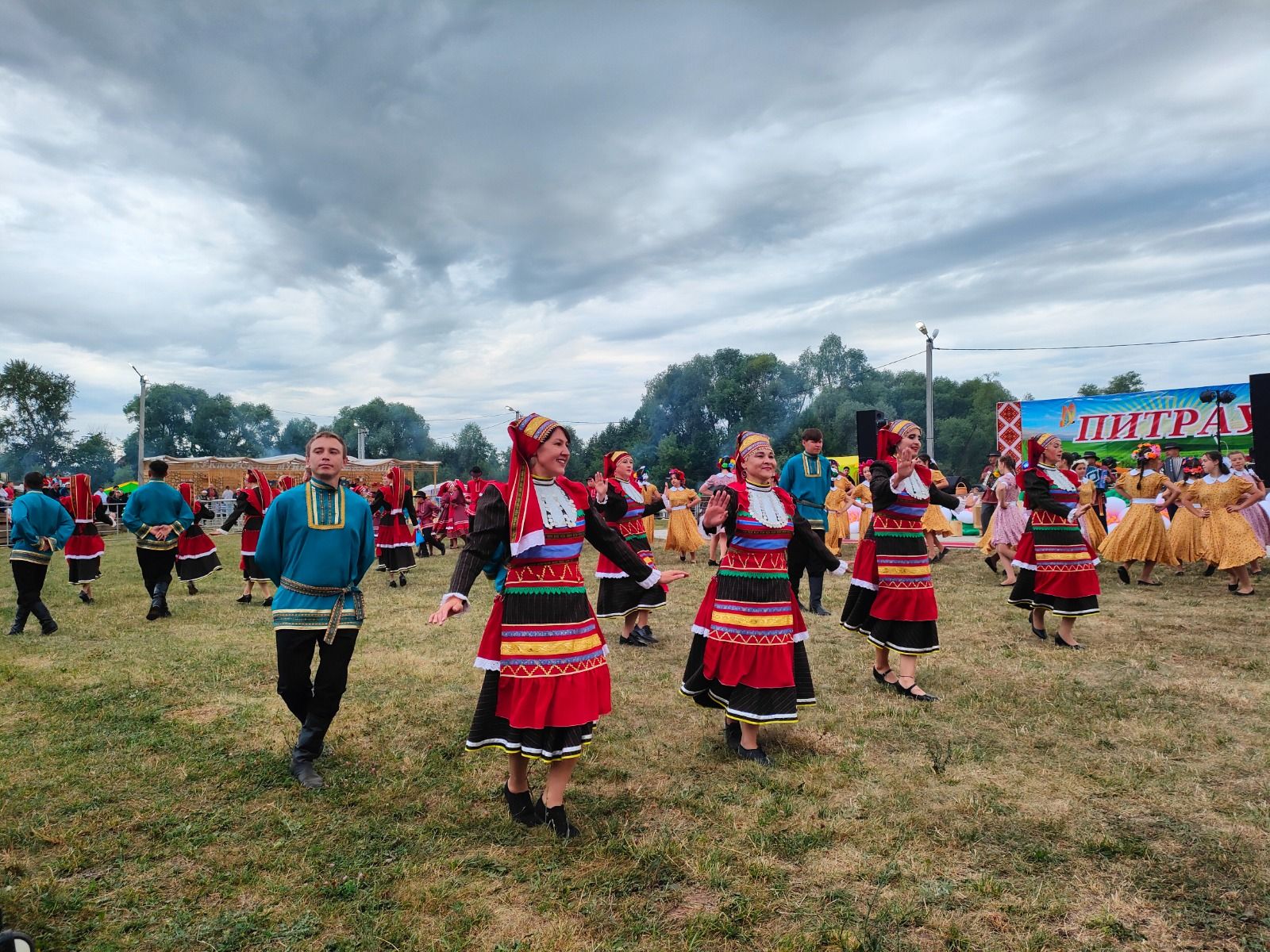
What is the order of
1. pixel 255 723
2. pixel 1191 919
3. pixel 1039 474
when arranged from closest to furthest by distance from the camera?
pixel 1191 919 → pixel 255 723 → pixel 1039 474

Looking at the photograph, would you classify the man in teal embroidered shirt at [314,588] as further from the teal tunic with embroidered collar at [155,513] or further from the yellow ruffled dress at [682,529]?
the yellow ruffled dress at [682,529]

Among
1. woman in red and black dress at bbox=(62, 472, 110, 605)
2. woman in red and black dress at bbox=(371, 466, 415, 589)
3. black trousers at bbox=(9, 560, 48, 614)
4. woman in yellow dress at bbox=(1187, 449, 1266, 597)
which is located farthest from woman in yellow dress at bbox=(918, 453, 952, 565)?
woman in red and black dress at bbox=(62, 472, 110, 605)

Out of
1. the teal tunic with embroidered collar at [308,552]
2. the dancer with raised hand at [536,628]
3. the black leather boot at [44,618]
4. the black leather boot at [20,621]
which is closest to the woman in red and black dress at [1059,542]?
the dancer with raised hand at [536,628]

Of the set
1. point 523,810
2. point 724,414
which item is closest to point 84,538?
point 523,810

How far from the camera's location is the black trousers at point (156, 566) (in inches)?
408

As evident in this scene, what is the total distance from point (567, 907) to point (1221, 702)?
18.4 ft

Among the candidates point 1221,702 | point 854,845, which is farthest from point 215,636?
point 1221,702

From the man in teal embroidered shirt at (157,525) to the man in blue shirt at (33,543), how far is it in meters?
0.74

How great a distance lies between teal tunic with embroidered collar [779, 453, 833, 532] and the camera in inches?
380

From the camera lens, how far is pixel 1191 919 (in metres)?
3.07

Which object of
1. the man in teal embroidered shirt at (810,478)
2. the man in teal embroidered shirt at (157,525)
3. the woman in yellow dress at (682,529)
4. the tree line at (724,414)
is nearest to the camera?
the man in teal embroidered shirt at (810,478)

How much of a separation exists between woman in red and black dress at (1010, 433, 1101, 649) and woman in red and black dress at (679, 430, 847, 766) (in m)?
3.82

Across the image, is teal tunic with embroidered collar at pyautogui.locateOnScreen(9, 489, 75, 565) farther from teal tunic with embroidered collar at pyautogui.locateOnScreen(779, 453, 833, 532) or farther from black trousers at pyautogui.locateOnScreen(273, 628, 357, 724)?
teal tunic with embroidered collar at pyautogui.locateOnScreen(779, 453, 833, 532)

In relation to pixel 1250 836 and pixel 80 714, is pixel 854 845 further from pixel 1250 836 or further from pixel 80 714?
pixel 80 714
